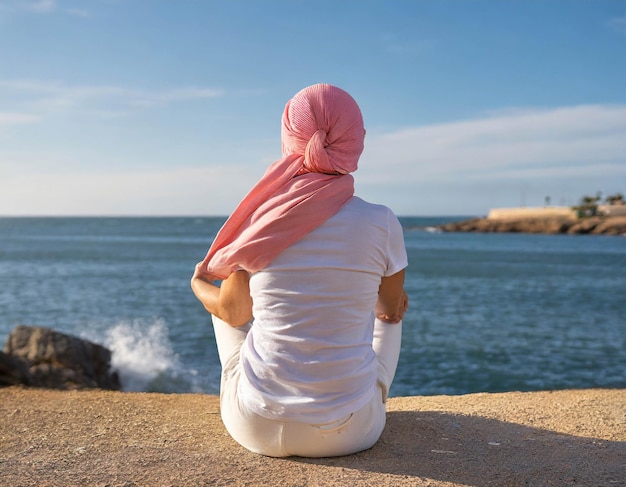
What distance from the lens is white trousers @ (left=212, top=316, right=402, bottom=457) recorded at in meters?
3.10

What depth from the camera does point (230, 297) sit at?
10.4 ft

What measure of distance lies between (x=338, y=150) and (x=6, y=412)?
3143 mm

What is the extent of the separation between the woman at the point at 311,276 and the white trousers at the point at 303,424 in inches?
0.4

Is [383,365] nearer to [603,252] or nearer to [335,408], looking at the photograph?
[335,408]

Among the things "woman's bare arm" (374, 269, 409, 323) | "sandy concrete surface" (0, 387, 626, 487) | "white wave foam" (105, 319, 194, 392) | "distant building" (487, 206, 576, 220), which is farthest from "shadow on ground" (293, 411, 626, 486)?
"distant building" (487, 206, 576, 220)

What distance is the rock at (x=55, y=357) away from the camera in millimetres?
8031

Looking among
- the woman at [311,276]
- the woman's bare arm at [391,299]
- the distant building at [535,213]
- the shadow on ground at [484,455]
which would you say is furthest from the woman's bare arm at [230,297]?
the distant building at [535,213]

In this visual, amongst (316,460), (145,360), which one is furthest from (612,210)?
(316,460)

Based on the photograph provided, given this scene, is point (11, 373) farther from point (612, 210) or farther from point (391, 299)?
point (612, 210)

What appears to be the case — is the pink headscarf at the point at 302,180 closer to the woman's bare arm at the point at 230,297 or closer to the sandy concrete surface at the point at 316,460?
the woman's bare arm at the point at 230,297

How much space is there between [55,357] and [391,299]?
251 inches

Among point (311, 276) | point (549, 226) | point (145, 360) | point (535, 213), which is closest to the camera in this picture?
point (311, 276)

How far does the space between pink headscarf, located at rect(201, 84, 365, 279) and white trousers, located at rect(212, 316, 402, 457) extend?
21.8 inches

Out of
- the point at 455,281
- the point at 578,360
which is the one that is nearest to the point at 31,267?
the point at 455,281
